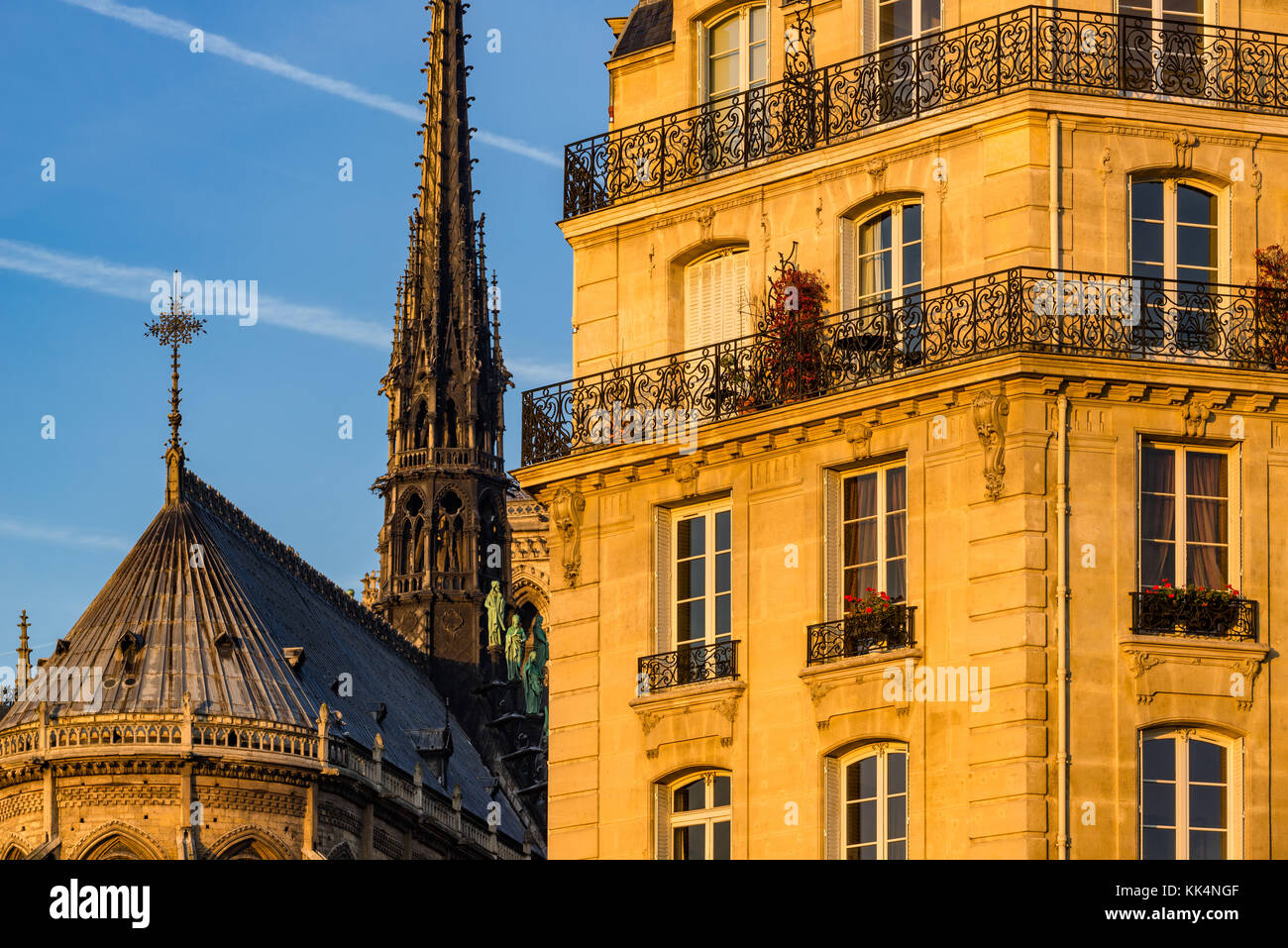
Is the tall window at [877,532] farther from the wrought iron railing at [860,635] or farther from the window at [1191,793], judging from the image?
Result: the window at [1191,793]

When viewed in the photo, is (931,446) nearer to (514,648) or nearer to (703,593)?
(703,593)

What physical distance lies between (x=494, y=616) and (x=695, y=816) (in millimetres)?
79733

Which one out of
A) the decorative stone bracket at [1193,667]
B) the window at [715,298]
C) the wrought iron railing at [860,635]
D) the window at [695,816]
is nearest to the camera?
the decorative stone bracket at [1193,667]

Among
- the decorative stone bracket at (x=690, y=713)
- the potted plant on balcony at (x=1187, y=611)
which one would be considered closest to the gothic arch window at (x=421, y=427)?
the decorative stone bracket at (x=690, y=713)

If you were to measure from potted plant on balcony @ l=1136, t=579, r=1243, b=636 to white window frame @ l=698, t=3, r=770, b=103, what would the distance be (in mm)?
8804

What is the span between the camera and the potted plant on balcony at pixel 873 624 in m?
36.8

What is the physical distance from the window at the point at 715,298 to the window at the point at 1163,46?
17.5ft

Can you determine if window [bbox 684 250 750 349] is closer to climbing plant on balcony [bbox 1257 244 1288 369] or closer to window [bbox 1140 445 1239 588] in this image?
window [bbox 1140 445 1239 588]

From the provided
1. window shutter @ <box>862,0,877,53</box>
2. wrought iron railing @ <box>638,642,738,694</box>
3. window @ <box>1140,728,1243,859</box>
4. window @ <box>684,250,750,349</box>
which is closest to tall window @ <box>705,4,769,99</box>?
window shutter @ <box>862,0,877,53</box>

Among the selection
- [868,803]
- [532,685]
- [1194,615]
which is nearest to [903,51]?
[1194,615]

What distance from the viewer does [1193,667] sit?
1421 inches

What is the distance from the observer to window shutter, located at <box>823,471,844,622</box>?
3762 centimetres
